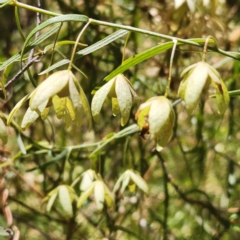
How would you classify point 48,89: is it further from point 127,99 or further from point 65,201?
point 65,201

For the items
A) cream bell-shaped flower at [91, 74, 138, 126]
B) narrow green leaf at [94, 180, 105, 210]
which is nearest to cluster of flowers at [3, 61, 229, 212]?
cream bell-shaped flower at [91, 74, 138, 126]

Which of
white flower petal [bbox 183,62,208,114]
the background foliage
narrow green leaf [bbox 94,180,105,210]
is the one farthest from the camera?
the background foliage

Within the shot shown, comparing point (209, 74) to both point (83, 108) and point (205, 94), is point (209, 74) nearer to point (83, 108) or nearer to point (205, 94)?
point (83, 108)

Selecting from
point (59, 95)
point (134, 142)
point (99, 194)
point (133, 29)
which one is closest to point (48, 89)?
point (59, 95)

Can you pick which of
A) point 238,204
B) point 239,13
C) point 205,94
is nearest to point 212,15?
point 205,94

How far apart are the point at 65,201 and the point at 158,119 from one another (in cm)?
39

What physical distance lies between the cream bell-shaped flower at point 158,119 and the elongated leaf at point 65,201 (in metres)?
0.34

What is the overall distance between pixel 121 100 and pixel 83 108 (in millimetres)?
48

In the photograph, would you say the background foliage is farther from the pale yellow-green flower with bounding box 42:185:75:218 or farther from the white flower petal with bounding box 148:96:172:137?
the white flower petal with bounding box 148:96:172:137

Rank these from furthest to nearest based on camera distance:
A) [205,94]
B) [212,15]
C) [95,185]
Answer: [205,94] → [212,15] → [95,185]

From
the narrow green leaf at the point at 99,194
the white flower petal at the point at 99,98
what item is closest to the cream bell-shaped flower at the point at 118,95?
the white flower petal at the point at 99,98

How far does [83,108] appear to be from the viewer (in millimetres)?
552

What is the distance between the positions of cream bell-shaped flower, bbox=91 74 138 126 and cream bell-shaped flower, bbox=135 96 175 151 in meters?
0.02

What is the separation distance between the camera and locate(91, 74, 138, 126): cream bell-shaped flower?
1.86 feet
